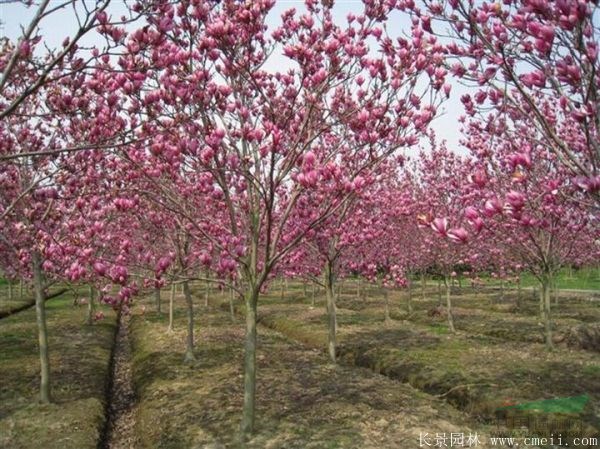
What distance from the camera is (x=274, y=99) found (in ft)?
30.7

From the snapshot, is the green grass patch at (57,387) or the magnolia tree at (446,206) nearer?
the green grass patch at (57,387)

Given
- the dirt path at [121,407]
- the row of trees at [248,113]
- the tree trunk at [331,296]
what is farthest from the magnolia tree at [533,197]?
the dirt path at [121,407]

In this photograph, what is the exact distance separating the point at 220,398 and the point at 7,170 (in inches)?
293

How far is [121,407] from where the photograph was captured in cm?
1288

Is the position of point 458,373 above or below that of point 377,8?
below

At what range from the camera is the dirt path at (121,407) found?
10.6 m

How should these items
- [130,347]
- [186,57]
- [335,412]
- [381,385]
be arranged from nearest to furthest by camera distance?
1. [186,57]
2. [335,412]
3. [381,385]
4. [130,347]

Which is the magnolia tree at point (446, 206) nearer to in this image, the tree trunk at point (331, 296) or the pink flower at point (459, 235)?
the tree trunk at point (331, 296)

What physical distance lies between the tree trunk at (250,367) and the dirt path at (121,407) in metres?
2.80

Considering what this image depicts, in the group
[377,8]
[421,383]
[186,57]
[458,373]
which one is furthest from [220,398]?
[377,8]

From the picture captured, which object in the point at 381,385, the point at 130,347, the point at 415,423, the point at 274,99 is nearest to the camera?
the point at 274,99

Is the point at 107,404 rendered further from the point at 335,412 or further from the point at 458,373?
the point at 458,373

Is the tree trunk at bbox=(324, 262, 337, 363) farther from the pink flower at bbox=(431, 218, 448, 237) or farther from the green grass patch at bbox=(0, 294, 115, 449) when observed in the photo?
the pink flower at bbox=(431, 218, 448, 237)

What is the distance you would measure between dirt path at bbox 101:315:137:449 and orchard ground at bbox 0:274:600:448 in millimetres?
224
